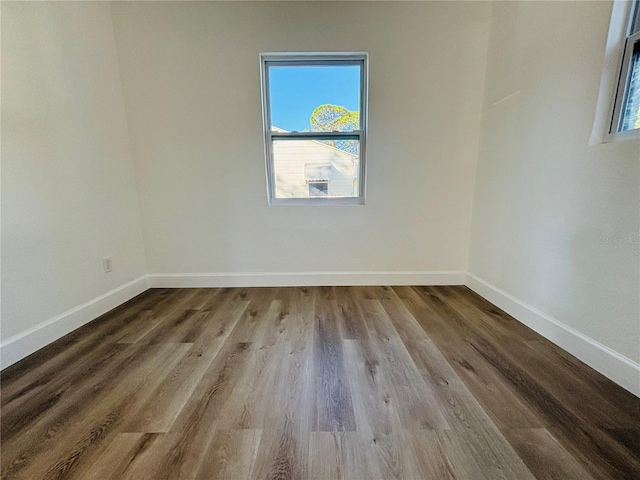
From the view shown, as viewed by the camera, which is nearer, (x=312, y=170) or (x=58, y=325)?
(x=58, y=325)

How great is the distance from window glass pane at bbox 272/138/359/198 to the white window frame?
1.69 metres

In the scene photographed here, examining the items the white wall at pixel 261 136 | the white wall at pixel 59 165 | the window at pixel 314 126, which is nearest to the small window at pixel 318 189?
the window at pixel 314 126

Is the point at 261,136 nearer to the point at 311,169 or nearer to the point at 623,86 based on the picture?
the point at 311,169

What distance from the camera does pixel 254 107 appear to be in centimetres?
239

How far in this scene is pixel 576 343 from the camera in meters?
1.53

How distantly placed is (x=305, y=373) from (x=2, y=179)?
206 cm

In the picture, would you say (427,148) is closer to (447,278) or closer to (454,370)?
(447,278)

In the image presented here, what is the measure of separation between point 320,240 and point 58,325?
6.81 feet

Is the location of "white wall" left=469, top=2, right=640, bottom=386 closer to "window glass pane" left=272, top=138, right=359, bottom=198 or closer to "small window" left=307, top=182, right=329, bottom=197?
"window glass pane" left=272, top=138, right=359, bottom=198

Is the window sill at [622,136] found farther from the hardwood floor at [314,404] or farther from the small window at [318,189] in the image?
the small window at [318,189]

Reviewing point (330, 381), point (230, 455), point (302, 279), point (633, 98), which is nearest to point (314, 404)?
point (330, 381)

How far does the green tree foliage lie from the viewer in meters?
2.48

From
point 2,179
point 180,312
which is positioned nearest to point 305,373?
point 180,312

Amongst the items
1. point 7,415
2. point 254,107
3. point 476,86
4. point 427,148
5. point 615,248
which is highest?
point 476,86
